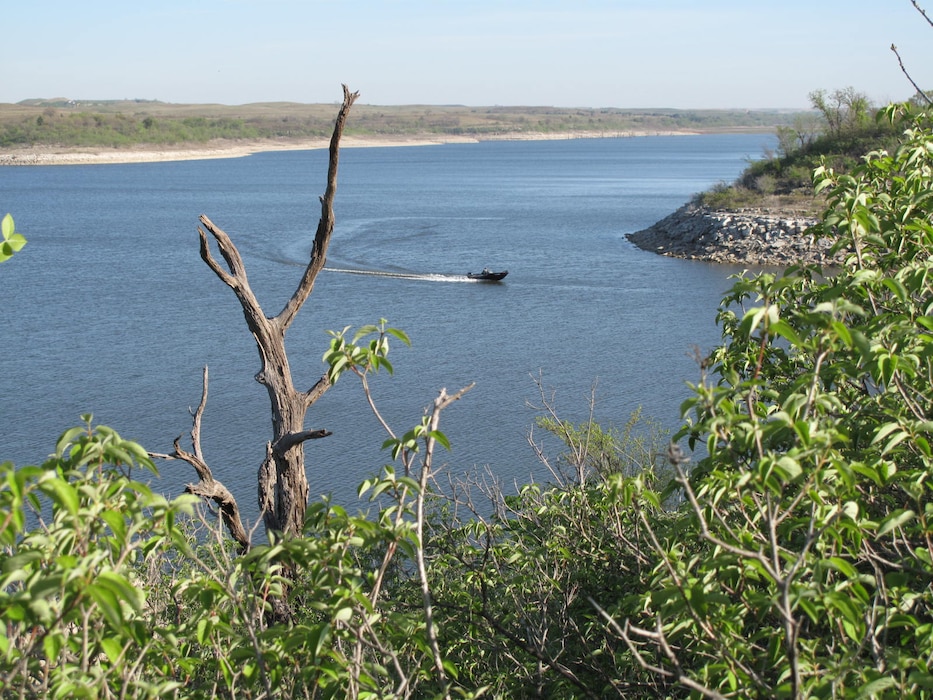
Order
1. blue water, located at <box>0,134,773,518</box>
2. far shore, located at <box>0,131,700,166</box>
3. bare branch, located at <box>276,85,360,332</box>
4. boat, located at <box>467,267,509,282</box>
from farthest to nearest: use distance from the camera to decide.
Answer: far shore, located at <box>0,131,700,166</box> → boat, located at <box>467,267,509,282</box> → blue water, located at <box>0,134,773,518</box> → bare branch, located at <box>276,85,360,332</box>

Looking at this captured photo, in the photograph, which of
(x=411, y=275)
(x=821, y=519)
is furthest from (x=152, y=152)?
(x=821, y=519)

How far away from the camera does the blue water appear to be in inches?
659

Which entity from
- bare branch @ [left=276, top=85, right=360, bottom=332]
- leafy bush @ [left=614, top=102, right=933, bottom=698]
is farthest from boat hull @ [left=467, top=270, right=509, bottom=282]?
leafy bush @ [left=614, top=102, right=933, bottom=698]

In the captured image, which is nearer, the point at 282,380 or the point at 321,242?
the point at 282,380

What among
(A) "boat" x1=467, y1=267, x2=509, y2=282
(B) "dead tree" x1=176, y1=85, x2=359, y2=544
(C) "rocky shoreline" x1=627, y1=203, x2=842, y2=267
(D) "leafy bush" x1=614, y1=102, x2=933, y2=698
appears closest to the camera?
(D) "leafy bush" x1=614, y1=102, x2=933, y2=698

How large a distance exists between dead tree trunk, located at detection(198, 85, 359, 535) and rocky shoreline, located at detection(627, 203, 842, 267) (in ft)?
98.5

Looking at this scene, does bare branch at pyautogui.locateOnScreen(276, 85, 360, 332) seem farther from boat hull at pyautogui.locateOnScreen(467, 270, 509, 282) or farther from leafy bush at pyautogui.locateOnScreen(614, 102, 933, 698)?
boat hull at pyautogui.locateOnScreen(467, 270, 509, 282)

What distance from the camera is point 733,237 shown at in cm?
3941

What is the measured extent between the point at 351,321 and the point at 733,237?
20019mm

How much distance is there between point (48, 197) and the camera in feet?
203

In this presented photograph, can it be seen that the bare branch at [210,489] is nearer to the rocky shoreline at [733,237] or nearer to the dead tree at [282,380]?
the dead tree at [282,380]

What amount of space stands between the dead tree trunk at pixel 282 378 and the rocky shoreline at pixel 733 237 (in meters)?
30.0

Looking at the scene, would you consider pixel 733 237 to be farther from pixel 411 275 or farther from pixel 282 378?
pixel 282 378

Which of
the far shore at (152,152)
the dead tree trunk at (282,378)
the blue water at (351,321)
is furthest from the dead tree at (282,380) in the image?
the far shore at (152,152)
